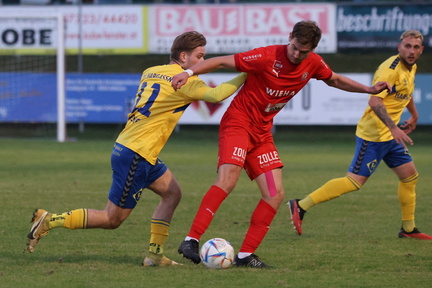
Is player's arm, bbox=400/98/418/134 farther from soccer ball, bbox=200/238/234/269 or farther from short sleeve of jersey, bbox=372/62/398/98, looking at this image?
soccer ball, bbox=200/238/234/269

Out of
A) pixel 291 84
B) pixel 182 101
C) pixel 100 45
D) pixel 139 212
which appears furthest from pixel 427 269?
pixel 100 45

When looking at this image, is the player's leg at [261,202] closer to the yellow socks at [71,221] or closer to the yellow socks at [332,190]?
the yellow socks at [71,221]

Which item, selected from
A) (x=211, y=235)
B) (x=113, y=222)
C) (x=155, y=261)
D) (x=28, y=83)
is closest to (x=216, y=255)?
(x=155, y=261)

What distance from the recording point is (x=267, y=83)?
6973 mm

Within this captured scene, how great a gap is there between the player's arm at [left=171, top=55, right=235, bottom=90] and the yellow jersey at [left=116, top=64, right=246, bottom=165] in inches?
6.2

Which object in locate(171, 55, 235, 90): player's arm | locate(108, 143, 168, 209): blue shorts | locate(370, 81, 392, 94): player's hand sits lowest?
locate(108, 143, 168, 209): blue shorts

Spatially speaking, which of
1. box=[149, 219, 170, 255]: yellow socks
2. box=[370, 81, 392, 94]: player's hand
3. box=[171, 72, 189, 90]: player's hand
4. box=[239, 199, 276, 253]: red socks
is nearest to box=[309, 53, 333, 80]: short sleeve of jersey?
box=[370, 81, 392, 94]: player's hand

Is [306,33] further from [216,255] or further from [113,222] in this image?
[113,222]

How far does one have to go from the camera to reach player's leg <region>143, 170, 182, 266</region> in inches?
277

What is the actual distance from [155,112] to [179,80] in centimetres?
62

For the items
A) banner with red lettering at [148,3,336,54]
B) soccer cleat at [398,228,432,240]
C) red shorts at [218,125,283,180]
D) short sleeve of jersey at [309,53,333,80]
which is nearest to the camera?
red shorts at [218,125,283,180]

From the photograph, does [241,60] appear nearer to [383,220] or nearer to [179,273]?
[179,273]

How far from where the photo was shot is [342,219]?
10.3 metres

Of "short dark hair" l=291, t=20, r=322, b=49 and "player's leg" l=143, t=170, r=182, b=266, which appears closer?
"short dark hair" l=291, t=20, r=322, b=49
